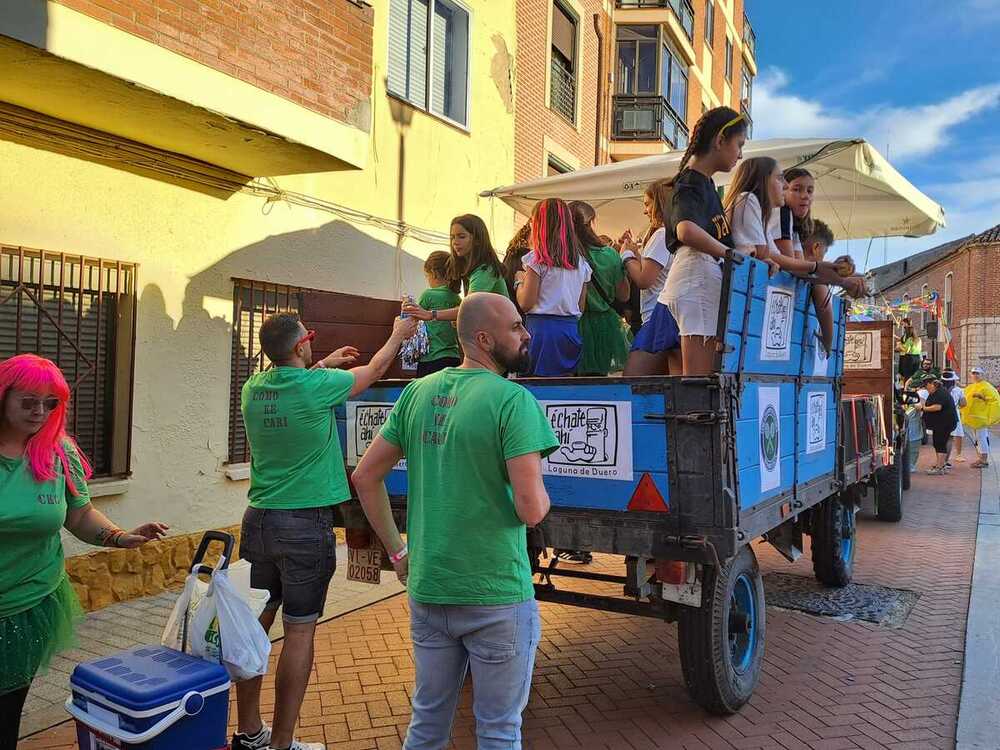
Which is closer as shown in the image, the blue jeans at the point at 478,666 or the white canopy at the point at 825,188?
the blue jeans at the point at 478,666

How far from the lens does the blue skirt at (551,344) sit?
4.89m

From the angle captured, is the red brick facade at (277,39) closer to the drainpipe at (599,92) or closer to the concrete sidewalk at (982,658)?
the concrete sidewalk at (982,658)

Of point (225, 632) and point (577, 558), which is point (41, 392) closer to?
point (225, 632)

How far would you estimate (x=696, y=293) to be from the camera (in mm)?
4047

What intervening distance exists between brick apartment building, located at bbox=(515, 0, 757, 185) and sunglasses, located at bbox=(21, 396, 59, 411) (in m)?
9.80

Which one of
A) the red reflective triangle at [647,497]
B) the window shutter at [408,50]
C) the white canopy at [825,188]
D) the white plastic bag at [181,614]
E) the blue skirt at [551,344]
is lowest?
→ the white plastic bag at [181,614]

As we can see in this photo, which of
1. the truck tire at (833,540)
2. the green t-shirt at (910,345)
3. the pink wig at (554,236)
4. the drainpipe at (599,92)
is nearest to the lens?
the pink wig at (554,236)

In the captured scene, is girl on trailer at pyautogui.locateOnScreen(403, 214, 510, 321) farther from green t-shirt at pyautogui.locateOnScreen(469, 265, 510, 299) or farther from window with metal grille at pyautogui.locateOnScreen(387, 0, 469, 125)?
window with metal grille at pyautogui.locateOnScreen(387, 0, 469, 125)

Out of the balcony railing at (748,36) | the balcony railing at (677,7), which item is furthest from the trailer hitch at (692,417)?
the balcony railing at (748,36)

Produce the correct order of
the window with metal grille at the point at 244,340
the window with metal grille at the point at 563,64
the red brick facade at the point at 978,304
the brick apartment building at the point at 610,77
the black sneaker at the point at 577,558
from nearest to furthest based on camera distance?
the black sneaker at the point at 577,558
the window with metal grille at the point at 244,340
the brick apartment building at the point at 610,77
the window with metal grille at the point at 563,64
the red brick facade at the point at 978,304

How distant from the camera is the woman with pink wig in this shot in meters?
2.66

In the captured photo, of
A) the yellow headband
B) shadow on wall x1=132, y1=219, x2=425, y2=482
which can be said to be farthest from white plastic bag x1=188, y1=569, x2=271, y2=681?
shadow on wall x1=132, y1=219, x2=425, y2=482

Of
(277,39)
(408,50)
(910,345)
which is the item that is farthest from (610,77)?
(277,39)

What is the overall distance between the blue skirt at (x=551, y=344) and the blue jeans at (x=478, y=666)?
2.49 m
